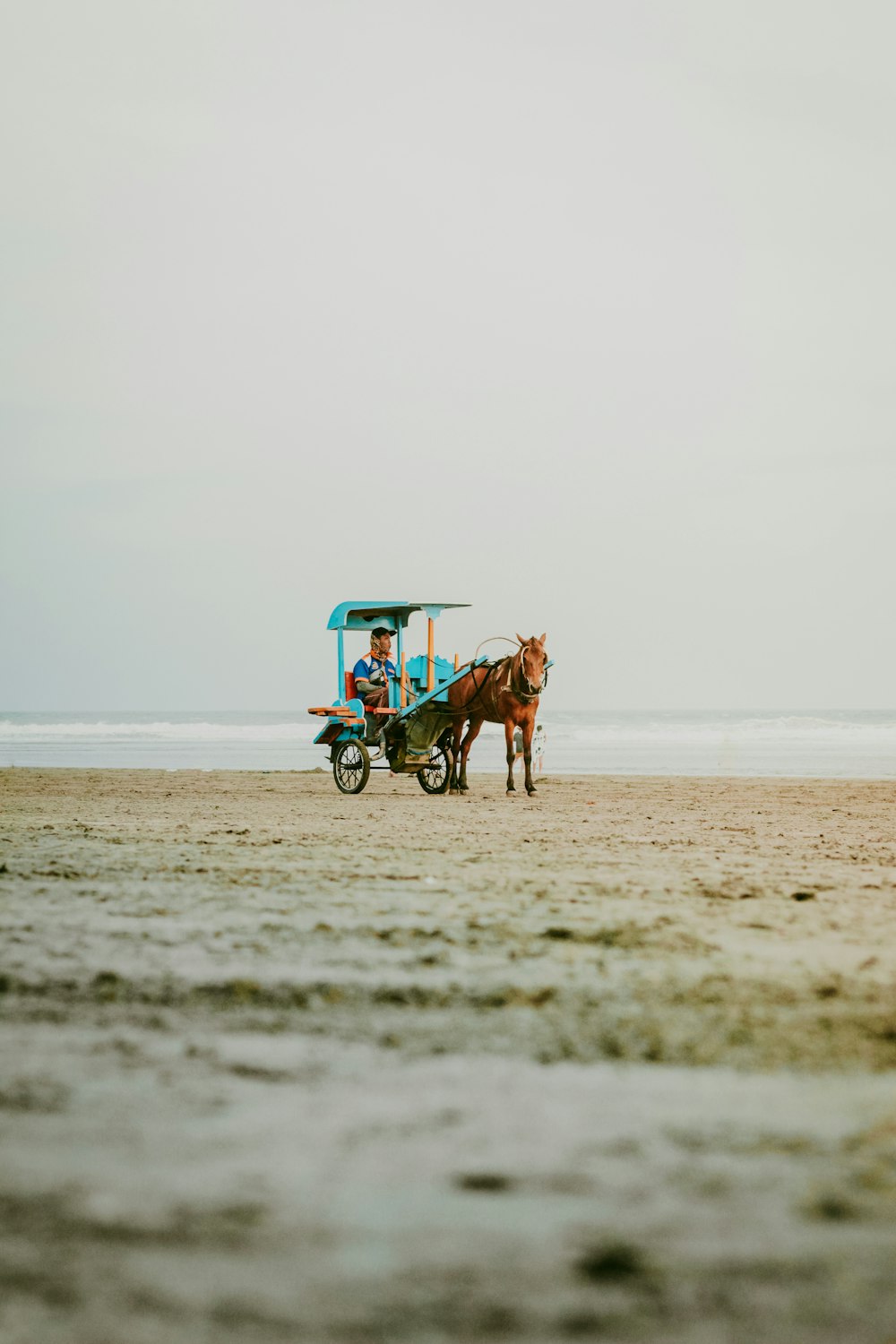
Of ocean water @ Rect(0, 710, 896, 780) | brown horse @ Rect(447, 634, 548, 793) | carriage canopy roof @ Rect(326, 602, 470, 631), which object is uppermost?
carriage canopy roof @ Rect(326, 602, 470, 631)

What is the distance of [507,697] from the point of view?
47.8 ft

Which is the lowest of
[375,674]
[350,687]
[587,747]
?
[587,747]

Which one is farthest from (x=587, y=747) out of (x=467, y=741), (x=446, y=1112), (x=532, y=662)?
(x=446, y=1112)

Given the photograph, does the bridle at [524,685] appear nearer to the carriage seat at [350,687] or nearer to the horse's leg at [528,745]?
the horse's leg at [528,745]

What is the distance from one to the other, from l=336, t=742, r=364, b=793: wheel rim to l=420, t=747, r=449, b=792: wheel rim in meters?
0.86

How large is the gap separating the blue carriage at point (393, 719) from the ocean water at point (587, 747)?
1.92 metres

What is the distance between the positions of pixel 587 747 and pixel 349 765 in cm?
1885

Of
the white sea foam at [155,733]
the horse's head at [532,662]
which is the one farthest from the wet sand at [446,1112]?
the white sea foam at [155,733]

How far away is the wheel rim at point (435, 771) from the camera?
48.8ft

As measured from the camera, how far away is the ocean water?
23141 mm

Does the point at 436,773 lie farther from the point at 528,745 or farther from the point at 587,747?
the point at 587,747

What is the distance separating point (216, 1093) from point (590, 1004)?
1.18 metres

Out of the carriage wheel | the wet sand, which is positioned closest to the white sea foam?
the carriage wheel

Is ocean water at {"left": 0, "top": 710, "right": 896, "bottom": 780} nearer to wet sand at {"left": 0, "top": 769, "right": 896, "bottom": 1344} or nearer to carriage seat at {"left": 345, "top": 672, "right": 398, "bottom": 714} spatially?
carriage seat at {"left": 345, "top": 672, "right": 398, "bottom": 714}
